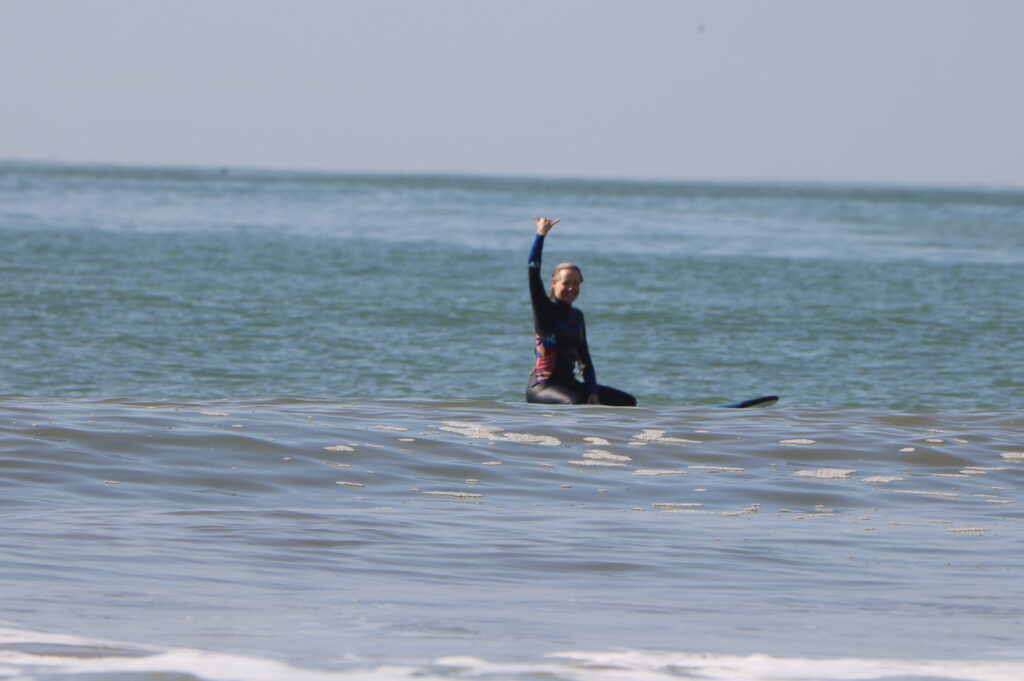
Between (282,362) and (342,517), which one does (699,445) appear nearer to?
(342,517)

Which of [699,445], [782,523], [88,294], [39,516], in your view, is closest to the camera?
[39,516]

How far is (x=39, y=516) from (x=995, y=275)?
4377 centimetres

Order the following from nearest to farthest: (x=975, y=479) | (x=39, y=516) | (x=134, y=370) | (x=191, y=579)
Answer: (x=191, y=579) → (x=39, y=516) → (x=975, y=479) → (x=134, y=370)

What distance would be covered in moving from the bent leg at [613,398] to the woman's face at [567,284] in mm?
1206

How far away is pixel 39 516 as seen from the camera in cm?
841

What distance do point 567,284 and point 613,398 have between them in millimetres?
1626

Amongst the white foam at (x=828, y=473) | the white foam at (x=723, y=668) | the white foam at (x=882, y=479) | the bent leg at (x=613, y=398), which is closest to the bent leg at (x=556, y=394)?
the bent leg at (x=613, y=398)

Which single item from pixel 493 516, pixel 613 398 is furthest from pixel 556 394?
pixel 493 516

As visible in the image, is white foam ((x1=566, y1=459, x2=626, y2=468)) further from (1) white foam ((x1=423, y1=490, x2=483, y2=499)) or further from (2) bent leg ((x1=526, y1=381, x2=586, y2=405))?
(2) bent leg ((x1=526, y1=381, x2=586, y2=405))

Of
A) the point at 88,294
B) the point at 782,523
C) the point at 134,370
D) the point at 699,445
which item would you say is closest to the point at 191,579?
the point at 782,523

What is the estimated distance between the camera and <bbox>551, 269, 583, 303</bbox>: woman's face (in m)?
13.1

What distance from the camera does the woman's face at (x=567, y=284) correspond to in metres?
13.1

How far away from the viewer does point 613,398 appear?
14.2 meters

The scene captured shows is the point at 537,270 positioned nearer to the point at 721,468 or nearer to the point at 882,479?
the point at 721,468
